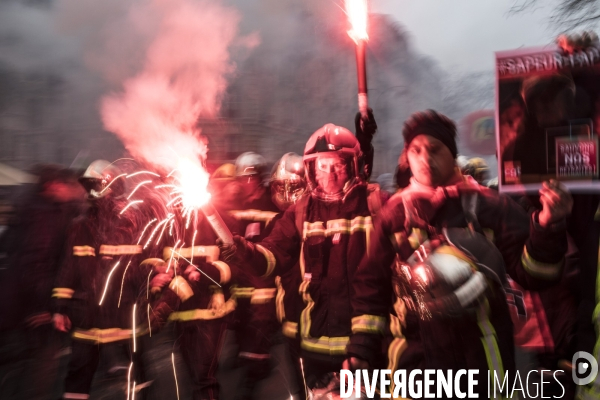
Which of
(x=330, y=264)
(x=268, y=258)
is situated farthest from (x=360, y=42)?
(x=268, y=258)

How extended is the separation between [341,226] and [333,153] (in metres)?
0.48

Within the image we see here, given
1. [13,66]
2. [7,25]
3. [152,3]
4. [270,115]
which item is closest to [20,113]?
[13,66]

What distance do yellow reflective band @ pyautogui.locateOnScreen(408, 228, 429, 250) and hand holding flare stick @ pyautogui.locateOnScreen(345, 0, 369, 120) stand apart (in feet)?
3.25

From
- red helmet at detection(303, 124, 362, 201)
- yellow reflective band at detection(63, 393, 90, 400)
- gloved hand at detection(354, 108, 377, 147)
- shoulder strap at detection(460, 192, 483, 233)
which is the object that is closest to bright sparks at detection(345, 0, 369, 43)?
gloved hand at detection(354, 108, 377, 147)

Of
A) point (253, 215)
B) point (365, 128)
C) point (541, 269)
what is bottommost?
point (541, 269)

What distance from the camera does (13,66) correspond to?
5059 mm

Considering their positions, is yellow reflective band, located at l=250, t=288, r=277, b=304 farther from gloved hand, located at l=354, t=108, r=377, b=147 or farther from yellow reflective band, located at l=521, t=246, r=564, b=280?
yellow reflective band, located at l=521, t=246, r=564, b=280

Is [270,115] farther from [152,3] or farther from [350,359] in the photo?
[350,359]

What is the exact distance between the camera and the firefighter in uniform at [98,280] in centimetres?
411

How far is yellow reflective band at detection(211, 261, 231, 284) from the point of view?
396 cm

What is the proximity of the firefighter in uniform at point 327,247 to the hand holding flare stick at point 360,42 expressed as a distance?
0.77ft

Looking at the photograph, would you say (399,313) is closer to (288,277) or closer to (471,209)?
(471,209)

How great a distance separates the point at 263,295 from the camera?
4297mm

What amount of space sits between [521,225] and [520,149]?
507mm
